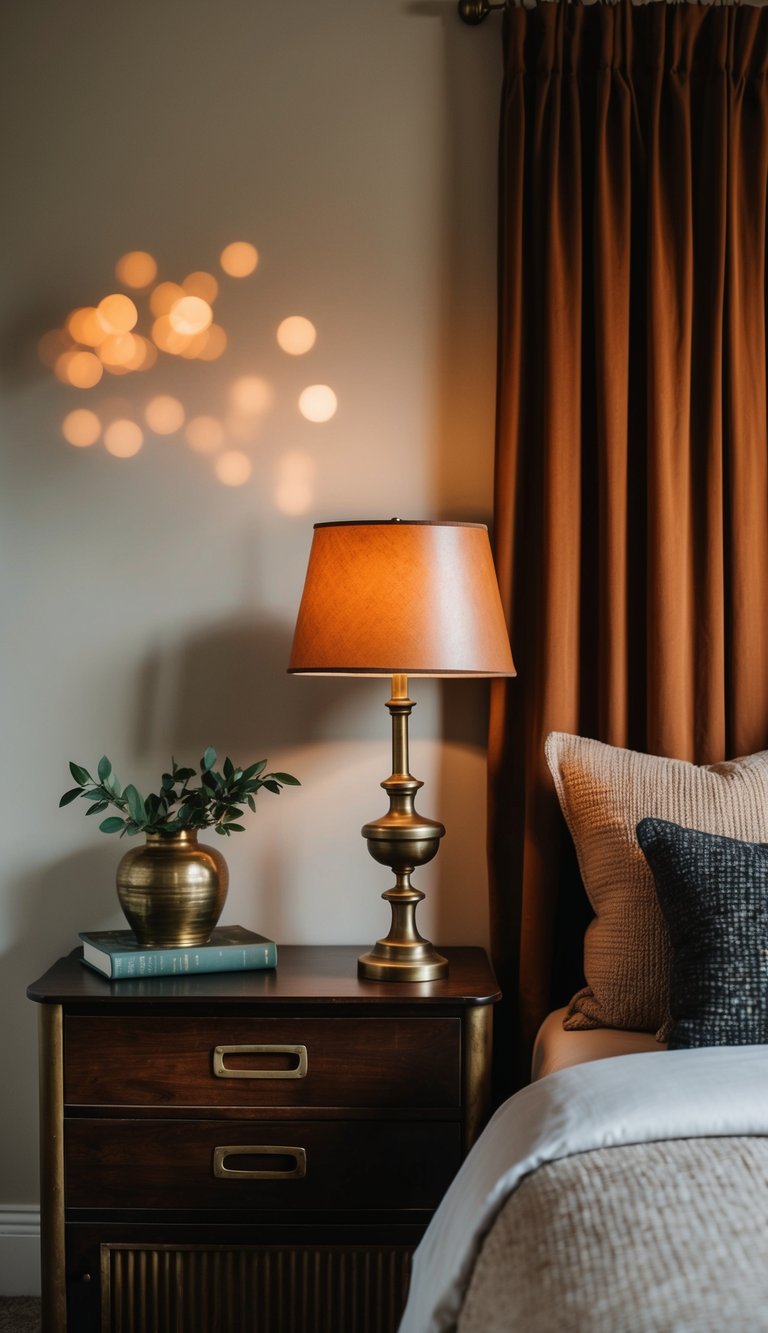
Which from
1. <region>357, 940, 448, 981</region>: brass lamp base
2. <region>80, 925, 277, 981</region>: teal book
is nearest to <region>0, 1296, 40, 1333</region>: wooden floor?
<region>80, 925, 277, 981</region>: teal book

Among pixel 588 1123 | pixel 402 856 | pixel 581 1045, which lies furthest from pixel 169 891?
pixel 588 1123

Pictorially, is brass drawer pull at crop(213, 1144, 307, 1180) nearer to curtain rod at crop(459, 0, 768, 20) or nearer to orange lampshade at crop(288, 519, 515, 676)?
orange lampshade at crop(288, 519, 515, 676)

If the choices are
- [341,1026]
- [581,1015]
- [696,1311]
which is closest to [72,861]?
[341,1026]

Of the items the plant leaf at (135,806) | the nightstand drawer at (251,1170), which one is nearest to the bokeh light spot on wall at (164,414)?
the plant leaf at (135,806)

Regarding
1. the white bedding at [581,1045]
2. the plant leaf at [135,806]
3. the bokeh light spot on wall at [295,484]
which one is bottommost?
the white bedding at [581,1045]

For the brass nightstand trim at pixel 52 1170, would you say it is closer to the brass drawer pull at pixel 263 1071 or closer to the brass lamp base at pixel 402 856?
the brass drawer pull at pixel 263 1071

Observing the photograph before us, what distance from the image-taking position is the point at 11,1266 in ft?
7.54

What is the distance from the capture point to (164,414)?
235 centimetres

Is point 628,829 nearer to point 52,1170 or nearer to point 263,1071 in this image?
point 263,1071

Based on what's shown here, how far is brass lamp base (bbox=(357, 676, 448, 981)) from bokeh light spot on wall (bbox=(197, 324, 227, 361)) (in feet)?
2.58

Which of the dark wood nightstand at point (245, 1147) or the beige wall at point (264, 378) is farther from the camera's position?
the beige wall at point (264, 378)

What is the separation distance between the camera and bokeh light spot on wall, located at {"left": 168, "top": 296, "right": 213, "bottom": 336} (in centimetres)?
234

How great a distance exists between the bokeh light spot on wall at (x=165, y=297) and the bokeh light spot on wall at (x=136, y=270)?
0.03 meters

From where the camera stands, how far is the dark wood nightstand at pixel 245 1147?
1.89 metres
